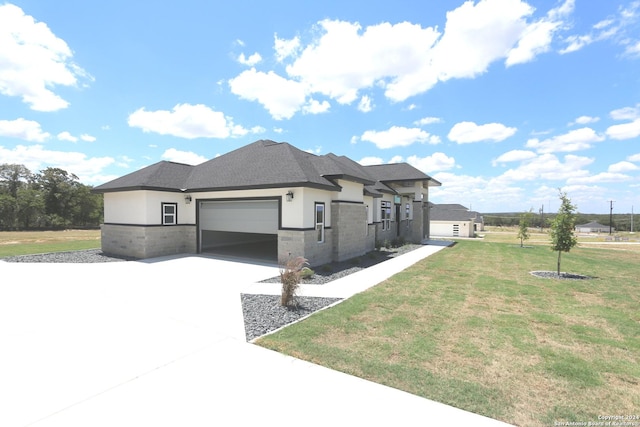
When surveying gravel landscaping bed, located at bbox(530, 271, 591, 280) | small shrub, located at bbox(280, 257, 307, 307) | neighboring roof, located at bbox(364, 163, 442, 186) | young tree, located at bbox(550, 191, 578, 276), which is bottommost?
gravel landscaping bed, located at bbox(530, 271, 591, 280)

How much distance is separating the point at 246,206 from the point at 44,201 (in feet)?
156

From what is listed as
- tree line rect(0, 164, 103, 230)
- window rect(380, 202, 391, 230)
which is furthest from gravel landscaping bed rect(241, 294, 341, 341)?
tree line rect(0, 164, 103, 230)

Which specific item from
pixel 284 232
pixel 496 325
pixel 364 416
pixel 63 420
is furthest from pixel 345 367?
pixel 284 232

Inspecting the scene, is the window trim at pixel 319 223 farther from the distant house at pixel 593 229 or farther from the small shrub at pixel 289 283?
the distant house at pixel 593 229

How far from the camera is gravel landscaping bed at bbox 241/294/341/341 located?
5711 mm

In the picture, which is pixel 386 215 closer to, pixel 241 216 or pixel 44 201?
pixel 241 216

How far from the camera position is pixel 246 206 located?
14102mm

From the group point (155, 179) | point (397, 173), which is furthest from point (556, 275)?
point (155, 179)

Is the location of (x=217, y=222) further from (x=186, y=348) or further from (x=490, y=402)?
(x=490, y=402)

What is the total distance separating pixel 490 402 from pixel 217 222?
1401 cm

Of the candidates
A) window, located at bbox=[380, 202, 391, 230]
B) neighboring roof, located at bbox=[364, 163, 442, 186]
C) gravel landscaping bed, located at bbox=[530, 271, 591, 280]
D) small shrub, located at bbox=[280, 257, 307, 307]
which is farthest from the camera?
neighboring roof, located at bbox=[364, 163, 442, 186]

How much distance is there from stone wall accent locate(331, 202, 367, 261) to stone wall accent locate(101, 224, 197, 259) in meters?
7.79

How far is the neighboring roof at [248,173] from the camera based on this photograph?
12.6m

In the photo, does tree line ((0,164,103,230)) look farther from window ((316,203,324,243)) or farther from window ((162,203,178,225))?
window ((316,203,324,243))
